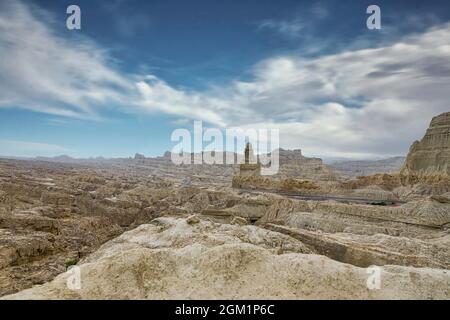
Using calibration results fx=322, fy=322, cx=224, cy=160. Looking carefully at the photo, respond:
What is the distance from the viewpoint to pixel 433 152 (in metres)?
80.0

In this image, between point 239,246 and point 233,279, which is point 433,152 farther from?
point 233,279

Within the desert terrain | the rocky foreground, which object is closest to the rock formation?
the desert terrain

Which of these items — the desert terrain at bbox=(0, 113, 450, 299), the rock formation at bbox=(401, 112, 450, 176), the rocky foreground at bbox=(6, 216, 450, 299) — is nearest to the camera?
the rocky foreground at bbox=(6, 216, 450, 299)

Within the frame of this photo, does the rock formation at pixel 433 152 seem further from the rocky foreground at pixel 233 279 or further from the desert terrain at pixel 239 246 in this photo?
the rocky foreground at pixel 233 279

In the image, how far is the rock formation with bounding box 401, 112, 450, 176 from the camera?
77162mm

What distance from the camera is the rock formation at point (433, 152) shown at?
7716 centimetres

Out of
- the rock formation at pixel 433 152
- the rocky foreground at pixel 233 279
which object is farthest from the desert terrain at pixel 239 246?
the rock formation at pixel 433 152

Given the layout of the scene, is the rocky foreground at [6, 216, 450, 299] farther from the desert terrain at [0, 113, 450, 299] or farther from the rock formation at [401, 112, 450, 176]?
the rock formation at [401, 112, 450, 176]

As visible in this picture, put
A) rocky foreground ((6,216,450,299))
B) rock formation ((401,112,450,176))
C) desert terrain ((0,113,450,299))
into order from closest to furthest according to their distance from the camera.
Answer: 1. rocky foreground ((6,216,450,299))
2. desert terrain ((0,113,450,299))
3. rock formation ((401,112,450,176))

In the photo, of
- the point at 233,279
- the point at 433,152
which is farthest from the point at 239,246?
the point at 433,152
